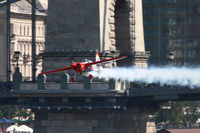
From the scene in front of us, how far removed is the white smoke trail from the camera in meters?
98.9

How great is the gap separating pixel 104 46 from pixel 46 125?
984 centimetres

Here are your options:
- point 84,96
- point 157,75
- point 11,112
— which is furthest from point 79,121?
point 11,112

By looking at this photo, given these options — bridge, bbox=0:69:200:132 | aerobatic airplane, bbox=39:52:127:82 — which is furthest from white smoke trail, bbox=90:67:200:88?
aerobatic airplane, bbox=39:52:127:82

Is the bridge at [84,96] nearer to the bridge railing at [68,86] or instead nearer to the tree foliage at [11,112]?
the bridge railing at [68,86]

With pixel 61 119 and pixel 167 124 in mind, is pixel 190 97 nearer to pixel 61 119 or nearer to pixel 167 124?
pixel 61 119

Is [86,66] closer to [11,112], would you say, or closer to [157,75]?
[157,75]

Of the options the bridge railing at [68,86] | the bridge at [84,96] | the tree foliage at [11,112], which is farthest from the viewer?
the tree foliage at [11,112]

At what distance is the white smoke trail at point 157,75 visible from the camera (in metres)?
98.9

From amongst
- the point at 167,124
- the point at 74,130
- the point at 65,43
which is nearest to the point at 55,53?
the point at 65,43

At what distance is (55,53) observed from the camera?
100 m

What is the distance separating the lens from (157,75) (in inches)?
4060

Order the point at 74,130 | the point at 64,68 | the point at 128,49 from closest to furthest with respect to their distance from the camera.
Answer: the point at 64,68, the point at 74,130, the point at 128,49

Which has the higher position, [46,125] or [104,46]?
[104,46]

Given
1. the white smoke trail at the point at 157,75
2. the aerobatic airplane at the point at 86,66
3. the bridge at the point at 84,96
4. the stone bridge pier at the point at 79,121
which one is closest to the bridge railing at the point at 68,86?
the bridge at the point at 84,96
